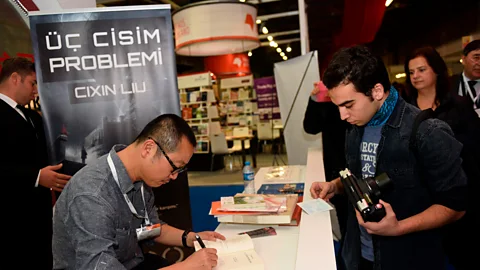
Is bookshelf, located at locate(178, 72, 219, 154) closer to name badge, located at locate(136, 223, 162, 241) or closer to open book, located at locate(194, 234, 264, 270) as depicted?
name badge, located at locate(136, 223, 162, 241)

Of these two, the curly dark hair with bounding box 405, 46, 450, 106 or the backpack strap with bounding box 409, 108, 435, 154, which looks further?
the curly dark hair with bounding box 405, 46, 450, 106

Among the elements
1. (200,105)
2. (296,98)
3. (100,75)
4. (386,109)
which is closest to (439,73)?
(386,109)

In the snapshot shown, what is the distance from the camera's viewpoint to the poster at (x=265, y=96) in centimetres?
775

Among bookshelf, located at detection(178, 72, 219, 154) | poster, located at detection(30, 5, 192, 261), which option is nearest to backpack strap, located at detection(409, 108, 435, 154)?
poster, located at detection(30, 5, 192, 261)

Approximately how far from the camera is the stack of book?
1.53 m

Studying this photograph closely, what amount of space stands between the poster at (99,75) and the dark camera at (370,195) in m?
1.43

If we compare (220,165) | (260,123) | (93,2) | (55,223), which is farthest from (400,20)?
(55,223)

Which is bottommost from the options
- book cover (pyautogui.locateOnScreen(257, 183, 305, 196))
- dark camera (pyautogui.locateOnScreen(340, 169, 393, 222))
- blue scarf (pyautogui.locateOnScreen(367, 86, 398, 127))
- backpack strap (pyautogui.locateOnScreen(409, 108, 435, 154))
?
book cover (pyautogui.locateOnScreen(257, 183, 305, 196))

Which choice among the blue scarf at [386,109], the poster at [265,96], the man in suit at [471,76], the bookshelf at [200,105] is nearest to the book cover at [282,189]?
the blue scarf at [386,109]

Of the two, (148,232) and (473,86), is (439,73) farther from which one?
(148,232)

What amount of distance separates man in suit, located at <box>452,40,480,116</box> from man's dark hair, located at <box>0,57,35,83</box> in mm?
3244

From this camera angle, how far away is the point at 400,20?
8594 millimetres

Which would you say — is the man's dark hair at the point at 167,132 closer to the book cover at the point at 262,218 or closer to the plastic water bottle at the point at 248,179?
the book cover at the point at 262,218

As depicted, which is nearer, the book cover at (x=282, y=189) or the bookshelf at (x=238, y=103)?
the book cover at (x=282, y=189)
